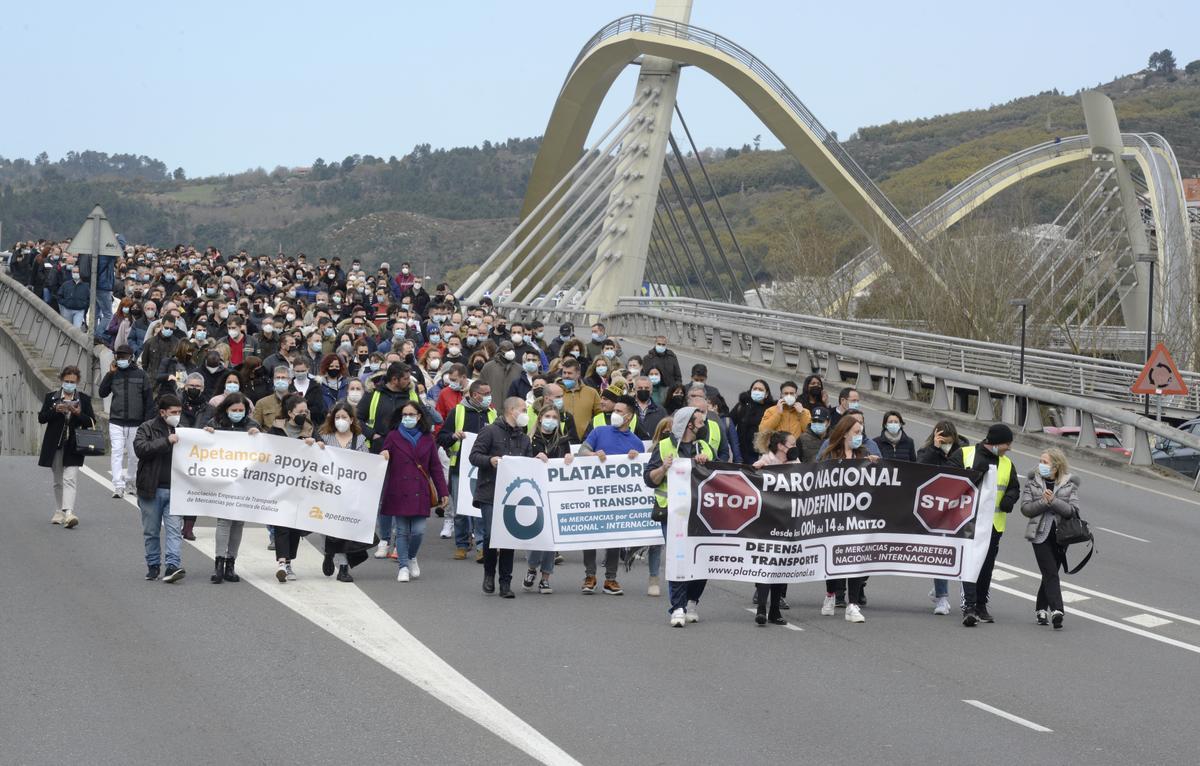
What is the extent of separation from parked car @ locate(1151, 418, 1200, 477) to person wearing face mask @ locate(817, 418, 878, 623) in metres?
13.6

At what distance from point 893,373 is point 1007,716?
947 inches

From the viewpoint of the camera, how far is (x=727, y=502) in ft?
41.4

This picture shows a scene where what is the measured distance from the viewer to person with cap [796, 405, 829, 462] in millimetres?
14641

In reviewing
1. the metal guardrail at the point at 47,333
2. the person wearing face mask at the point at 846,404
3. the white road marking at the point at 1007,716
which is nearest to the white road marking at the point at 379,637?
the white road marking at the point at 1007,716

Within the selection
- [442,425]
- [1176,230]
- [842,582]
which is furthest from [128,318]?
[1176,230]

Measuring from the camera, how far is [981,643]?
11953 mm

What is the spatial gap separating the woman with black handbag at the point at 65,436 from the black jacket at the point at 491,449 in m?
4.56

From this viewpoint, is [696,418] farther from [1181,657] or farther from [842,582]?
[1181,657]

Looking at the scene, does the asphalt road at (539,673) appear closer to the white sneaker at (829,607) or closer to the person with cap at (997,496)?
the white sneaker at (829,607)

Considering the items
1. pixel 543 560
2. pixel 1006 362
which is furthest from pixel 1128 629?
pixel 1006 362

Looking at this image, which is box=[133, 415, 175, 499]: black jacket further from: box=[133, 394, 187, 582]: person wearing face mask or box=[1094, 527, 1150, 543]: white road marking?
box=[1094, 527, 1150, 543]: white road marking

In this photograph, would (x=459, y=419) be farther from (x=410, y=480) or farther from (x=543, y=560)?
(x=543, y=560)

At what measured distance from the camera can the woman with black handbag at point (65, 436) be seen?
15.5 meters

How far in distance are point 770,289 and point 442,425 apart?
6808 cm
